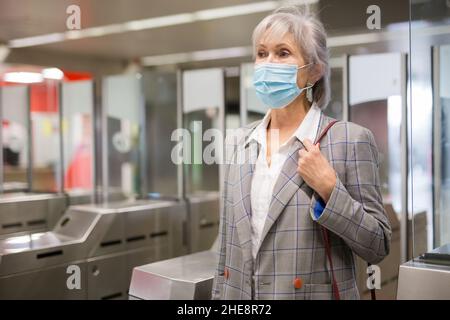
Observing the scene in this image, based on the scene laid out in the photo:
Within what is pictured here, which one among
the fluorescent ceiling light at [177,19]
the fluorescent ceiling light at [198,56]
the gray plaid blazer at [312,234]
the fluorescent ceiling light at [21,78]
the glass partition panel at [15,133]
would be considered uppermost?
the fluorescent ceiling light at [198,56]

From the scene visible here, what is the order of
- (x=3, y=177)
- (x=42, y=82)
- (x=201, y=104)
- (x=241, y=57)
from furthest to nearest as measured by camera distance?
(x=241, y=57)
(x=42, y=82)
(x=3, y=177)
(x=201, y=104)

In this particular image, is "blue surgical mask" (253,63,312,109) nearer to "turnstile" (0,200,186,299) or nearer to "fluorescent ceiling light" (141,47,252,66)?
"turnstile" (0,200,186,299)

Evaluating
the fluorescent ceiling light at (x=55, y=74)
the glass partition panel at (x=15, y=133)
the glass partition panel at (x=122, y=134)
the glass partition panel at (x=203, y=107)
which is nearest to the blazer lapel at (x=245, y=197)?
the glass partition panel at (x=203, y=107)

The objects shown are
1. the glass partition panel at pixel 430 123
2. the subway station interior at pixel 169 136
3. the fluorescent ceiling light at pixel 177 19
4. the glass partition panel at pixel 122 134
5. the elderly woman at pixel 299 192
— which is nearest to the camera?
the elderly woman at pixel 299 192

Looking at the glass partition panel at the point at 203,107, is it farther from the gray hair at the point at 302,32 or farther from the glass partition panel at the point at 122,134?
the gray hair at the point at 302,32

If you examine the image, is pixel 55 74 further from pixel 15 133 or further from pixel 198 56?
pixel 198 56

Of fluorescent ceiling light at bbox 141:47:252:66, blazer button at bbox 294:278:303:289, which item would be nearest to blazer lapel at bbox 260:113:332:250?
blazer button at bbox 294:278:303:289

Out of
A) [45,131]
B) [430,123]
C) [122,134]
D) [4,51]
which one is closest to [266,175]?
[430,123]

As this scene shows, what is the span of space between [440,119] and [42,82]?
9.28 feet

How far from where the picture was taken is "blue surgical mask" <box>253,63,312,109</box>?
127cm

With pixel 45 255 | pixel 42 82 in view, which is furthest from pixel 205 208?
pixel 42 82

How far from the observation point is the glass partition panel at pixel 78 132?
3.39 m

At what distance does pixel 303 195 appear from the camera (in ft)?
3.94

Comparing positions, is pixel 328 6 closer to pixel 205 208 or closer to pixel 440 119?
pixel 440 119
